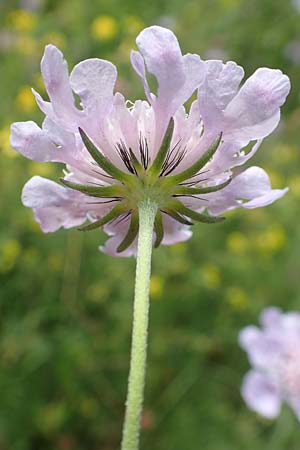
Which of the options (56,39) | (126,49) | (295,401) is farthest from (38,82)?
(295,401)

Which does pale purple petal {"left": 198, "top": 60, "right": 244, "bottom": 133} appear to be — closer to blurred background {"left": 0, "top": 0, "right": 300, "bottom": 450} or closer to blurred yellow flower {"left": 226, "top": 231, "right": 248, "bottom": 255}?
blurred background {"left": 0, "top": 0, "right": 300, "bottom": 450}

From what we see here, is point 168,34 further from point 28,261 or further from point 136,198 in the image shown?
point 28,261

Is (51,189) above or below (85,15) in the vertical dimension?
below

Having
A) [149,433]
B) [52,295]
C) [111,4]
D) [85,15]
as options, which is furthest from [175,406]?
[111,4]

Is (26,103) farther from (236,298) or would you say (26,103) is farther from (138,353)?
(138,353)

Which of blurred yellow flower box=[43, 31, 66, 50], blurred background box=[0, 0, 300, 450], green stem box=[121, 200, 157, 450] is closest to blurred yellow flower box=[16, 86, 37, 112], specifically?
blurred background box=[0, 0, 300, 450]
